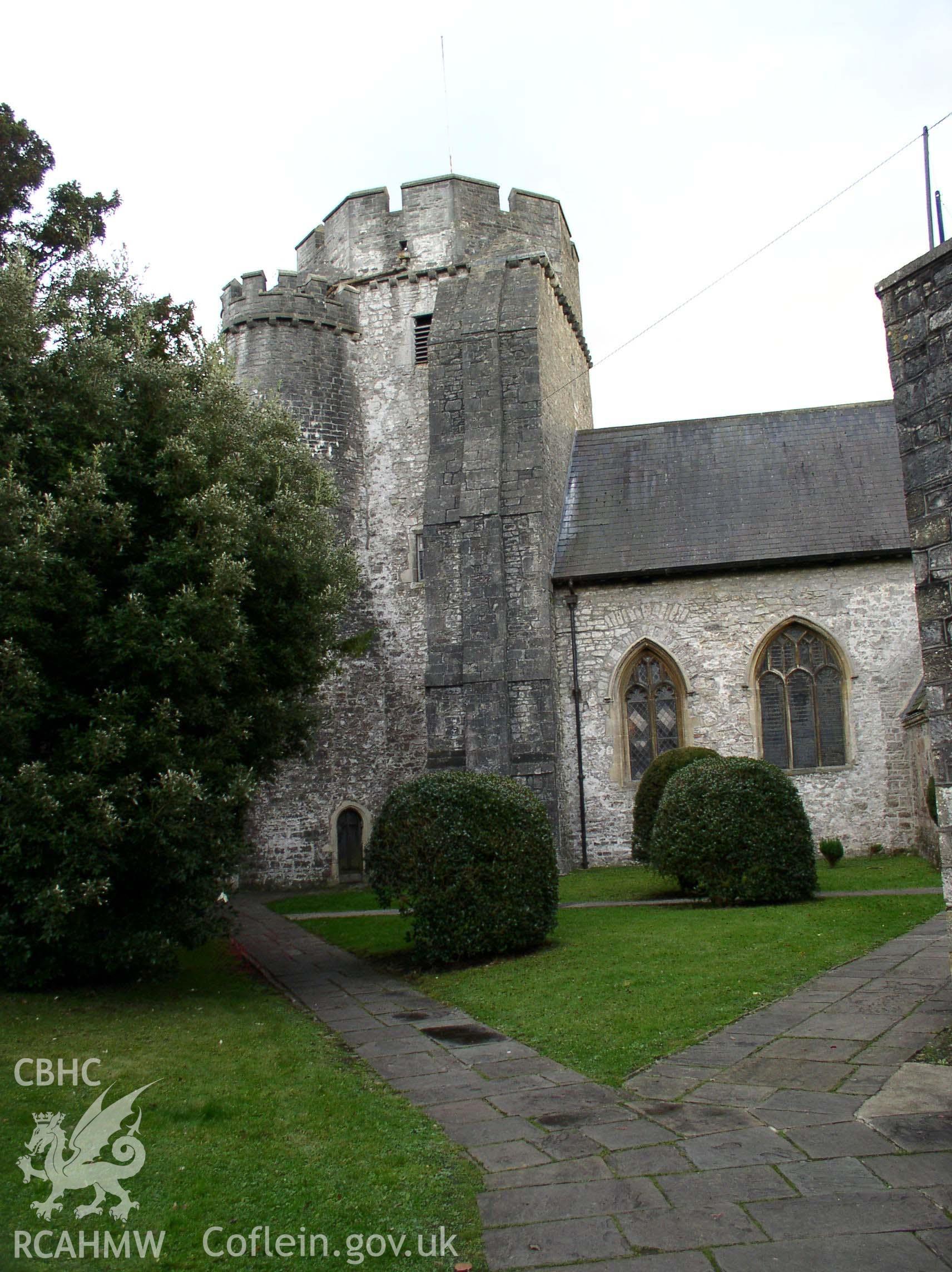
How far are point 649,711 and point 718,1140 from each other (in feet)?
44.6

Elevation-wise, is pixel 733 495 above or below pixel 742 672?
above

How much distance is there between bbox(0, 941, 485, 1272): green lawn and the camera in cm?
375

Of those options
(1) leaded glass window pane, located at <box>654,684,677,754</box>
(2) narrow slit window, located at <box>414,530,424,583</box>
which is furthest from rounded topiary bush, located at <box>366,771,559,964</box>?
(2) narrow slit window, located at <box>414,530,424,583</box>

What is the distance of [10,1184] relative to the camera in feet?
13.3

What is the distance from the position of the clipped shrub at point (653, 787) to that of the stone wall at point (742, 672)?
244cm

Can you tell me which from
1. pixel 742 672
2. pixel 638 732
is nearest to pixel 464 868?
pixel 638 732

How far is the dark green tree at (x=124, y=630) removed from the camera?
759cm

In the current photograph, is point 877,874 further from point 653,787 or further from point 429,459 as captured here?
point 429,459

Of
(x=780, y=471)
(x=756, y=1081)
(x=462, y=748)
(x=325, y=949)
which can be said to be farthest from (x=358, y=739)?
(x=756, y=1081)

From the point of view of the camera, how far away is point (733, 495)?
1877 cm

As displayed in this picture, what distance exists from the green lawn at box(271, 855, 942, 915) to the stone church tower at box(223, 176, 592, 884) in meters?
1.40

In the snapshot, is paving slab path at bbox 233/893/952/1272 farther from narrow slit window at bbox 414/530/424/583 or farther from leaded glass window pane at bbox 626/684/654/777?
narrow slit window at bbox 414/530/424/583

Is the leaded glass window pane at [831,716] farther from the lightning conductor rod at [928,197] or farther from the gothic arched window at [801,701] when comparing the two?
the lightning conductor rod at [928,197]

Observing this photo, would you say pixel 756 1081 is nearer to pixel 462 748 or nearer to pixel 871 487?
pixel 462 748
